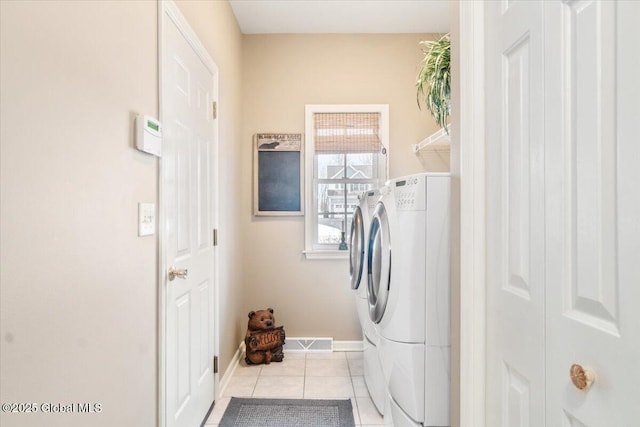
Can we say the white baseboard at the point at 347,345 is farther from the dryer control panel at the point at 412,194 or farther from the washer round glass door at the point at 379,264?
the dryer control panel at the point at 412,194

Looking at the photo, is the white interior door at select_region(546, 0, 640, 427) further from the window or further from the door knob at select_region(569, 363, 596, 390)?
the window

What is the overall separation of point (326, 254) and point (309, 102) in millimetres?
1389

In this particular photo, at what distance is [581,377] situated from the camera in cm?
69

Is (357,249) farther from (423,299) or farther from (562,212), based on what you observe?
(562,212)

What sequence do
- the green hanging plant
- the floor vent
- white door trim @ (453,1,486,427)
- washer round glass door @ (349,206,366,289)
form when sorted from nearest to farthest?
white door trim @ (453,1,486,427) → the green hanging plant → washer round glass door @ (349,206,366,289) → the floor vent

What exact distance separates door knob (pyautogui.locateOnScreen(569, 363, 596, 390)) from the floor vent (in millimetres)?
2605

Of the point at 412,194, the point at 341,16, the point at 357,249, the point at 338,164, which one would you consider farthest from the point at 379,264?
the point at 341,16

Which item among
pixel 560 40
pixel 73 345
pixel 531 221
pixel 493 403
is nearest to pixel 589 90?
pixel 560 40

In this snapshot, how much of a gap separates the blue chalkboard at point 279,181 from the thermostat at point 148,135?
68.7 inches

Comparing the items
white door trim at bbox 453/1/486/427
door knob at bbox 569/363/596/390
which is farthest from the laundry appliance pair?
door knob at bbox 569/363/596/390

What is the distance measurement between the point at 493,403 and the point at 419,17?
2918mm

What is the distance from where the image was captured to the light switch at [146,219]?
1308 mm

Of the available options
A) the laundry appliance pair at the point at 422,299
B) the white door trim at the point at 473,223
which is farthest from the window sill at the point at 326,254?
the white door trim at the point at 473,223

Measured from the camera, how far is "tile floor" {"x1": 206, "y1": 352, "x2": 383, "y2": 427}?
7.27ft
